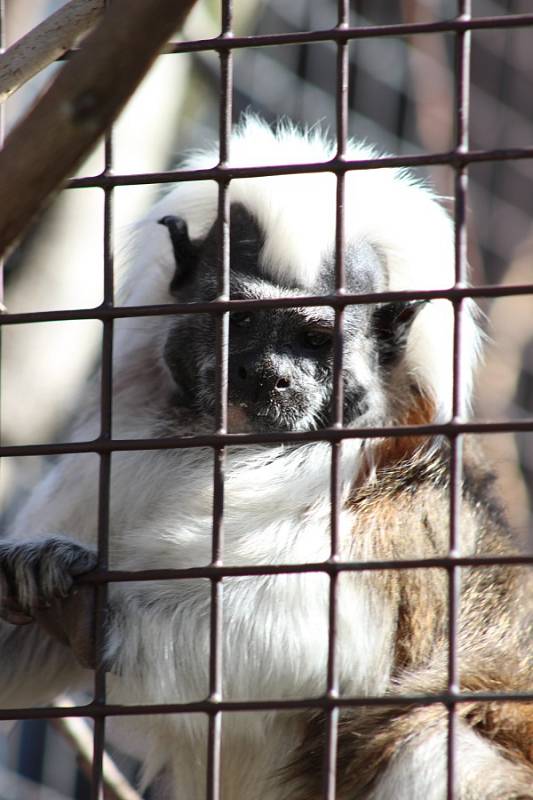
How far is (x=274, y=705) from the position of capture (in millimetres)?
2830

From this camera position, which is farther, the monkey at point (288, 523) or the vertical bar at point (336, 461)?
the monkey at point (288, 523)

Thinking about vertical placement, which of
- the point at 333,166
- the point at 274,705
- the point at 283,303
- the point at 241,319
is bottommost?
the point at 274,705

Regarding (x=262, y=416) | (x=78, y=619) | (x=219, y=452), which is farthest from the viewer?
(x=262, y=416)

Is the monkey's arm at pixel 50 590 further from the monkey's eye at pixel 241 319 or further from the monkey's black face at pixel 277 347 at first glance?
the monkey's eye at pixel 241 319

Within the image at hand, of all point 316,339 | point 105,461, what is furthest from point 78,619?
point 316,339

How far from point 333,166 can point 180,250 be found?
1.15m

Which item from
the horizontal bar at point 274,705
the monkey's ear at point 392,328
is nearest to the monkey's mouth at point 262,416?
the monkey's ear at point 392,328

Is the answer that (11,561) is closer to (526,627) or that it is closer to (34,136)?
(526,627)

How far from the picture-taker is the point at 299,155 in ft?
13.7

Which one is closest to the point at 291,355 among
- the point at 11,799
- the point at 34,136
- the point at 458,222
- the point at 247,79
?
the point at 458,222

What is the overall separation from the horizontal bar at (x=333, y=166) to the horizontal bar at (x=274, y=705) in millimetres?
1045

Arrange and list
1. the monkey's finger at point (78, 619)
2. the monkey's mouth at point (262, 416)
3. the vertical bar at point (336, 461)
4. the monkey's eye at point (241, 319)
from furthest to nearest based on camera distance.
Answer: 1. the monkey's eye at point (241, 319)
2. the monkey's mouth at point (262, 416)
3. the monkey's finger at point (78, 619)
4. the vertical bar at point (336, 461)

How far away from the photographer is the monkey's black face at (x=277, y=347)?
3631 mm

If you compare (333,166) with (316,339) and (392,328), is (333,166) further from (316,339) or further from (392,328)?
(392,328)
